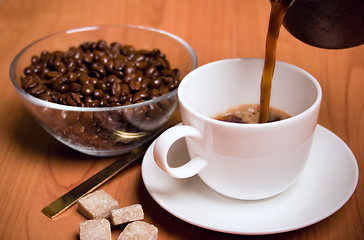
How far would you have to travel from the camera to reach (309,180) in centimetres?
91

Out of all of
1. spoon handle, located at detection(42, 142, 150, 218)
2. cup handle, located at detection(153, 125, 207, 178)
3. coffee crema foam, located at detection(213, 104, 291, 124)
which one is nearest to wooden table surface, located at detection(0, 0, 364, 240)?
spoon handle, located at detection(42, 142, 150, 218)

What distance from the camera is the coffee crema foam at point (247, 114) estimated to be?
1007 millimetres

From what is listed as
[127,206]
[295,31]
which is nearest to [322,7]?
[295,31]

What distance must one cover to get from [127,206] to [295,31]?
1.67ft

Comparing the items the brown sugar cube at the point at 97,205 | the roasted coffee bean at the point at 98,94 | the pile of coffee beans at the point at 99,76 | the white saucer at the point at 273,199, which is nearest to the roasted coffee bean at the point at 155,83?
the pile of coffee beans at the point at 99,76

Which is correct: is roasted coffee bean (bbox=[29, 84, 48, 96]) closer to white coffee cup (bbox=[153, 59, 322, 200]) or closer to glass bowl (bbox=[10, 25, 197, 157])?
glass bowl (bbox=[10, 25, 197, 157])

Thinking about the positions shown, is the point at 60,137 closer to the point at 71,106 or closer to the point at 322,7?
the point at 71,106

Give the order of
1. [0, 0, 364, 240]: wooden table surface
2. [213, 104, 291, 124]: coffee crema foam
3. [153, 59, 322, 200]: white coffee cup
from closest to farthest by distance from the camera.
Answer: [153, 59, 322, 200]: white coffee cup, [0, 0, 364, 240]: wooden table surface, [213, 104, 291, 124]: coffee crema foam

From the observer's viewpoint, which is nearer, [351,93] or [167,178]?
[167,178]

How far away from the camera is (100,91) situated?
Answer: 109 cm

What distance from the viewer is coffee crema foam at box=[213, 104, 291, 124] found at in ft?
3.30

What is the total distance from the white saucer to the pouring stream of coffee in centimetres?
16

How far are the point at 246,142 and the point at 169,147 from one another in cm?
14

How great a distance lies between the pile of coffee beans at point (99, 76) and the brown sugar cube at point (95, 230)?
316 millimetres
